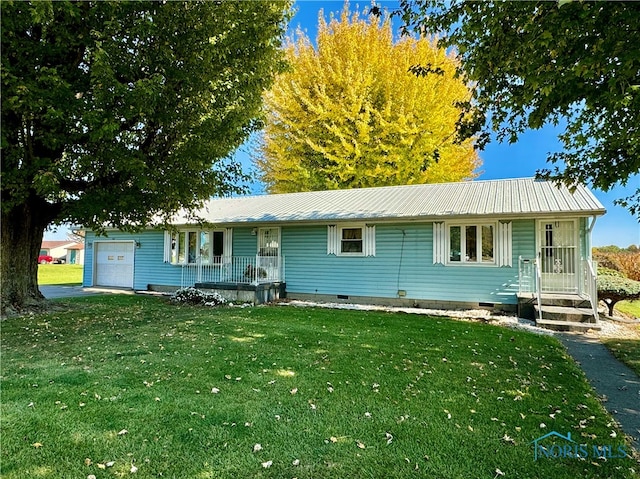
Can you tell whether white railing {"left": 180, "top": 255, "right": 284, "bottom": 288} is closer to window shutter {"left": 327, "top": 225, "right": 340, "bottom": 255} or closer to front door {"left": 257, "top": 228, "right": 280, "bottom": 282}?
front door {"left": 257, "top": 228, "right": 280, "bottom": 282}

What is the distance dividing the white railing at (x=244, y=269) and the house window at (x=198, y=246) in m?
0.53

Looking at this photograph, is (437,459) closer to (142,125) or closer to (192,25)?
(192,25)

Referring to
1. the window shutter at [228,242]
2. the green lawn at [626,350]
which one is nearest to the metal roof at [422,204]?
the window shutter at [228,242]

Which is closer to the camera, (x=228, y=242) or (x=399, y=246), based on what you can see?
(x=399, y=246)

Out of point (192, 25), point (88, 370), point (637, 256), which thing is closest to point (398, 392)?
point (88, 370)

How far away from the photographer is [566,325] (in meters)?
8.50

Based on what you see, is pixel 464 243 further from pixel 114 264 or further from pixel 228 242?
pixel 114 264

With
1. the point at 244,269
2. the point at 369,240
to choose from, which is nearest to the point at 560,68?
the point at 369,240

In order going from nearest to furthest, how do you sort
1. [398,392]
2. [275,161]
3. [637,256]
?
[398,392]
[637,256]
[275,161]

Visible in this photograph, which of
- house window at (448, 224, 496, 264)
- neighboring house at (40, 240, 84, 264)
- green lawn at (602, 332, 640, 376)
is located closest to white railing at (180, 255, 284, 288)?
house window at (448, 224, 496, 264)

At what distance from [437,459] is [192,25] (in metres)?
8.20

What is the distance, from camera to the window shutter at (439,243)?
11.3 metres

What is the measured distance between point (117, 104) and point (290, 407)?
252 inches

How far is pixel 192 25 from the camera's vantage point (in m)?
7.39
